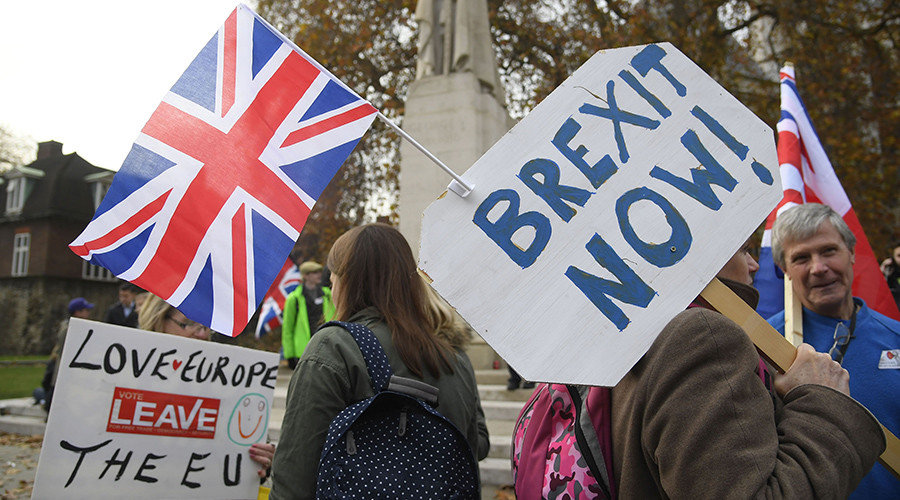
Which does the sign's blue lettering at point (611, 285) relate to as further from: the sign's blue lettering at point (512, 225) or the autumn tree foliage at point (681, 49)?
the autumn tree foliage at point (681, 49)

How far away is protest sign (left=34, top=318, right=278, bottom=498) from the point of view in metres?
2.39

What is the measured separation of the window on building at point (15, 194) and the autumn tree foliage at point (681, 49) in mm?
30113

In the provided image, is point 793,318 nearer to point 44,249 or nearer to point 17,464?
point 17,464

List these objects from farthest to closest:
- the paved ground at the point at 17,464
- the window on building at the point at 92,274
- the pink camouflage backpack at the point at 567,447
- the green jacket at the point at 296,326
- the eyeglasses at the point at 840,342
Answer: the window on building at the point at 92,274 → the green jacket at the point at 296,326 → the paved ground at the point at 17,464 → the eyeglasses at the point at 840,342 → the pink camouflage backpack at the point at 567,447

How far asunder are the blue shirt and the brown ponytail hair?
125 centimetres

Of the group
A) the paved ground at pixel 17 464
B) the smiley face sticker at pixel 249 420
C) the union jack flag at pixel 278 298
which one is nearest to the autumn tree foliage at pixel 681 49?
the union jack flag at pixel 278 298

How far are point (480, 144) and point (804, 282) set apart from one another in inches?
239

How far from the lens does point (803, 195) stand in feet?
10.8

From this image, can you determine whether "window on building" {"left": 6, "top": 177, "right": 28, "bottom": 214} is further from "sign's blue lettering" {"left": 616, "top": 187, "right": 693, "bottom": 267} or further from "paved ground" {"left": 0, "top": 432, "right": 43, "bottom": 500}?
"sign's blue lettering" {"left": 616, "top": 187, "right": 693, "bottom": 267}

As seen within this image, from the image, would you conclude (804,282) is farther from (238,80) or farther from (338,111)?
(238,80)

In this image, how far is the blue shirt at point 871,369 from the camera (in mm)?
1925

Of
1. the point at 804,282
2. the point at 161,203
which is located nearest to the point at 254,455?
the point at 161,203

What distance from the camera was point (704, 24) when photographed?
13.4 m

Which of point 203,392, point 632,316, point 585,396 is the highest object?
point 632,316
